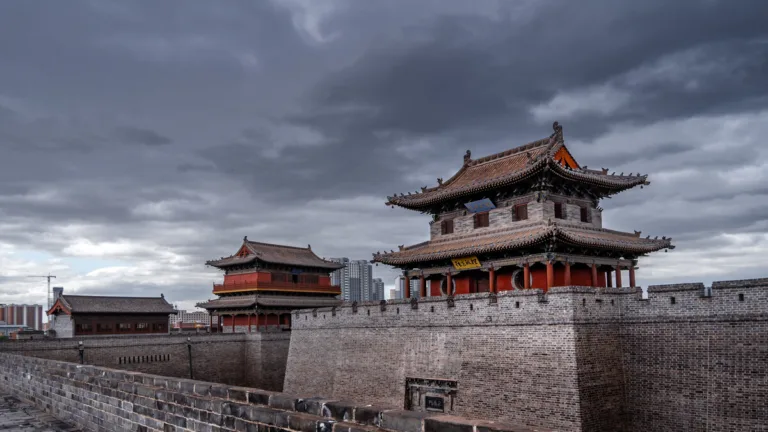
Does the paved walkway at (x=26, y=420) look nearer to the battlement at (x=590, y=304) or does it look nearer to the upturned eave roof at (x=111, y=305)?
the battlement at (x=590, y=304)

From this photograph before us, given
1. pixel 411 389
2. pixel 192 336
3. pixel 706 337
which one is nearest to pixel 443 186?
pixel 411 389

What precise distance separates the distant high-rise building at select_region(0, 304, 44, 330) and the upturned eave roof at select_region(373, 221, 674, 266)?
104 m

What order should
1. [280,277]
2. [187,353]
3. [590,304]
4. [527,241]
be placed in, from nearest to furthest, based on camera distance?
[590,304] < [527,241] < [187,353] < [280,277]

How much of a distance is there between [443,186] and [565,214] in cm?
637

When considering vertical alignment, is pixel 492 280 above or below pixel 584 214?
below

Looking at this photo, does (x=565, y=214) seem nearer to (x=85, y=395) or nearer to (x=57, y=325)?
(x=85, y=395)

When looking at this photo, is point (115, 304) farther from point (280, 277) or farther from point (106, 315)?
point (280, 277)

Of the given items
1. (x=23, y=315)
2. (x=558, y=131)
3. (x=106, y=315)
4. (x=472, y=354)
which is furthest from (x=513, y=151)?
(x=23, y=315)

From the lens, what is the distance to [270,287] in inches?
1544

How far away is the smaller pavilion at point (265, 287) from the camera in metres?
39.0

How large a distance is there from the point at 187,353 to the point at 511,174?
69.2 feet

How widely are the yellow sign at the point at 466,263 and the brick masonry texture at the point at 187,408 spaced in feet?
47.7

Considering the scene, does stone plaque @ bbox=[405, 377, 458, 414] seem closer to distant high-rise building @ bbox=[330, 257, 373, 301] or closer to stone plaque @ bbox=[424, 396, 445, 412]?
stone plaque @ bbox=[424, 396, 445, 412]

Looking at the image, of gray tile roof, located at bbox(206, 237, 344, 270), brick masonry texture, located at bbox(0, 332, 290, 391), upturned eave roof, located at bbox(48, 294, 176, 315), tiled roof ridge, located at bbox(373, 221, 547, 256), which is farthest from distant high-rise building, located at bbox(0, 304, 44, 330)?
tiled roof ridge, located at bbox(373, 221, 547, 256)
